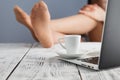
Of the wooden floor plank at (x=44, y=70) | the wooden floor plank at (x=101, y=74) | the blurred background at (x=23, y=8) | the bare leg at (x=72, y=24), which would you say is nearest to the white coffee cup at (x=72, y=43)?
the wooden floor plank at (x=44, y=70)

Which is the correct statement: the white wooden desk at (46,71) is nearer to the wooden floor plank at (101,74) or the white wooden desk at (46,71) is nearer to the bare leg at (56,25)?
the wooden floor plank at (101,74)

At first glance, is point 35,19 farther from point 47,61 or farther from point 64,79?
point 64,79

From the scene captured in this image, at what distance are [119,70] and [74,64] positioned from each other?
0.43 ft

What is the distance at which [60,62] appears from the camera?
743 millimetres

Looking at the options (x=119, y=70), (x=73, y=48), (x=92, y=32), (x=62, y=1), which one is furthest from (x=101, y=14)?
(x=119, y=70)

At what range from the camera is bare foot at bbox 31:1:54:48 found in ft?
3.58

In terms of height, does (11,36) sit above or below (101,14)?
below

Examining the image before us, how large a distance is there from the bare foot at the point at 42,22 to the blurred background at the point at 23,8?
845 mm

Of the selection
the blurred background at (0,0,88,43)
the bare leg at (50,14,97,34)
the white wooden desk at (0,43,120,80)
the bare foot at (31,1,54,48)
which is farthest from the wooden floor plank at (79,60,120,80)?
the blurred background at (0,0,88,43)

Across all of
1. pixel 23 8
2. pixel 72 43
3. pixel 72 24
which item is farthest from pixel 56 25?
pixel 23 8

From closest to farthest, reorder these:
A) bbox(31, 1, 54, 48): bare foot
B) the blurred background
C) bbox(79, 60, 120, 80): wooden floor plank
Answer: bbox(79, 60, 120, 80): wooden floor plank → bbox(31, 1, 54, 48): bare foot → the blurred background

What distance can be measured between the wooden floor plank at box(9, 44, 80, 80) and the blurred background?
1.20m

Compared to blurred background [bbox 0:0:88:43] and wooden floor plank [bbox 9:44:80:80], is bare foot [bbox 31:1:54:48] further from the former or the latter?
blurred background [bbox 0:0:88:43]

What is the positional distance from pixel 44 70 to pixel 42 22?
19.8 inches
